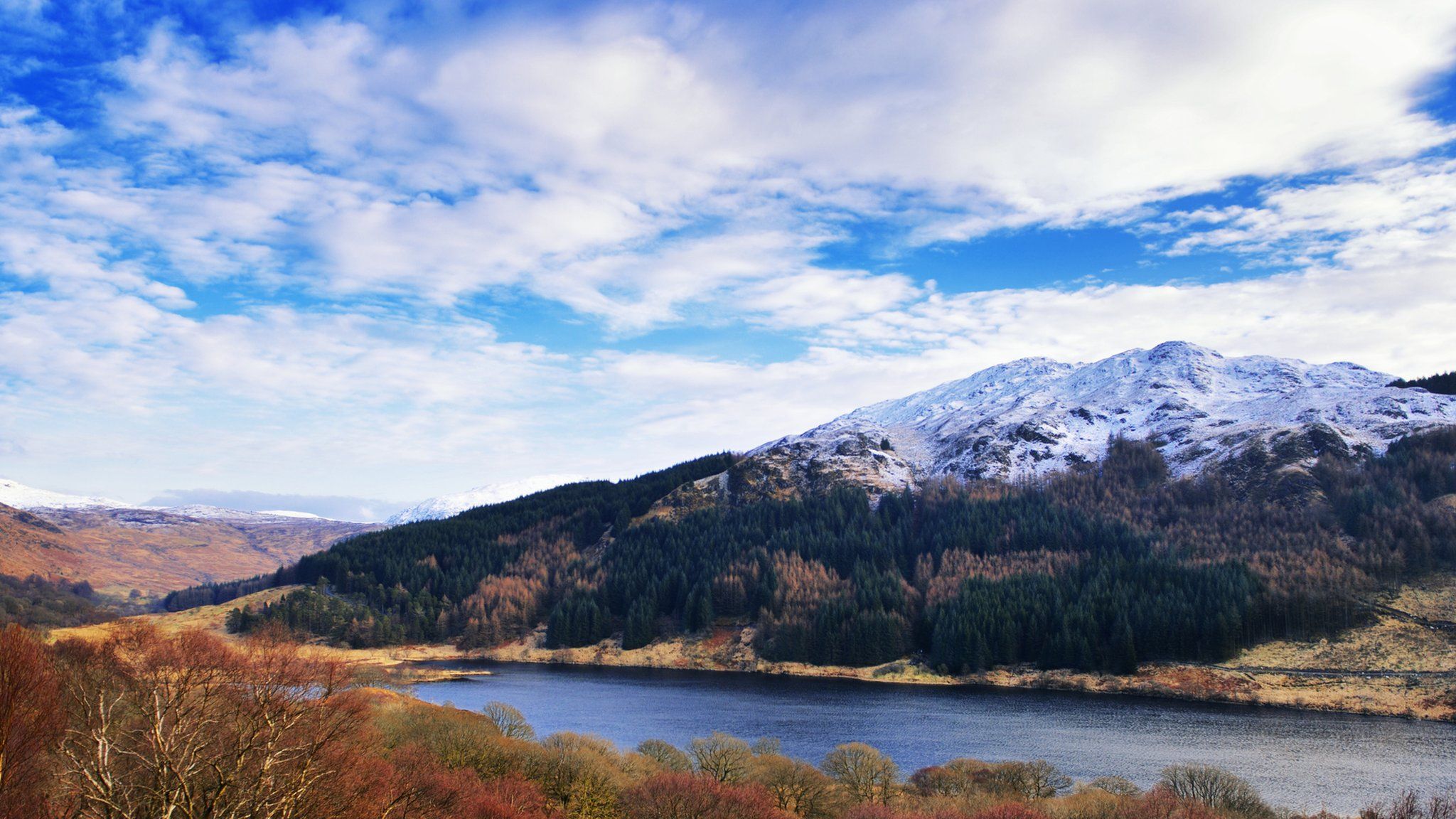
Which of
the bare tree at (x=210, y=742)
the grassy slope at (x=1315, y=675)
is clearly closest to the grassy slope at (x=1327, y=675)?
the grassy slope at (x=1315, y=675)

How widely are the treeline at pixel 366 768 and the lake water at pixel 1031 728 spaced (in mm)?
10714

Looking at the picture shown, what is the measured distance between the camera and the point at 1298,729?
318 ft

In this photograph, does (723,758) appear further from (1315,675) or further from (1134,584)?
(1134,584)

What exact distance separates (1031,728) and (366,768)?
84.8 metres

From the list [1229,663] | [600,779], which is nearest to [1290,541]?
[1229,663]

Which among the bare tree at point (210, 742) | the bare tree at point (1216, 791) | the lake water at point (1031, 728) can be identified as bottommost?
the lake water at point (1031, 728)

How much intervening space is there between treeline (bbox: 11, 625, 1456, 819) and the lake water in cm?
1071

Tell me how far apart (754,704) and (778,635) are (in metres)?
57.2

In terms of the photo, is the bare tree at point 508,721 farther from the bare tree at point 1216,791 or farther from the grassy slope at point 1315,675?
the bare tree at point 1216,791

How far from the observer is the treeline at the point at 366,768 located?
2219cm

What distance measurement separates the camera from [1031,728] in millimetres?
98812

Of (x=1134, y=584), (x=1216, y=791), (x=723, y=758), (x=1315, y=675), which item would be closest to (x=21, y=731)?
(x=723, y=758)

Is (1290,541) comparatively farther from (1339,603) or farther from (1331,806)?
(1331,806)

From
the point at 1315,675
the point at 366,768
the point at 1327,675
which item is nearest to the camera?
the point at 366,768
